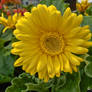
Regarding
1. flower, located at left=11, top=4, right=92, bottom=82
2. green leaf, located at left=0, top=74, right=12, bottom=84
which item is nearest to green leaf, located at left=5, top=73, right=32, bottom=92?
green leaf, located at left=0, top=74, right=12, bottom=84

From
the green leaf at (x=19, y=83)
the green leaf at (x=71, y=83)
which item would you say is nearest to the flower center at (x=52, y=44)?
the green leaf at (x=71, y=83)

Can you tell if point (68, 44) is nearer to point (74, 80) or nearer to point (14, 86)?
point (74, 80)

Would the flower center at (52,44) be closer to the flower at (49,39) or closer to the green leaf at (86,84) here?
the flower at (49,39)

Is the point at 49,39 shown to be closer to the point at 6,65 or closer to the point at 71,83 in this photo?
the point at 71,83

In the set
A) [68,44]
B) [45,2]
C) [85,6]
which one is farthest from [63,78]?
[85,6]

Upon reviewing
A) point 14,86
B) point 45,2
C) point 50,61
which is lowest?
point 14,86

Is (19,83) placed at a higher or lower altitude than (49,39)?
lower

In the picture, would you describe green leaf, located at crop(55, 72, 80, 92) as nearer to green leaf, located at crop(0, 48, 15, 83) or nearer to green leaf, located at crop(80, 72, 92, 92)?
green leaf, located at crop(80, 72, 92, 92)

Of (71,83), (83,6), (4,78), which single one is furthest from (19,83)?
(83,6)
